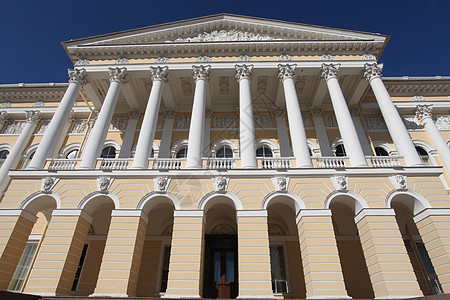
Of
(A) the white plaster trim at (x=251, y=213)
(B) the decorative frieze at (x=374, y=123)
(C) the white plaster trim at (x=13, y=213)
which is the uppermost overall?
(B) the decorative frieze at (x=374, y=123)

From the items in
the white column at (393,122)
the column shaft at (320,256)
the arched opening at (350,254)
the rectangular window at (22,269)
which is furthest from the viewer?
the rectangular window at (22,269)

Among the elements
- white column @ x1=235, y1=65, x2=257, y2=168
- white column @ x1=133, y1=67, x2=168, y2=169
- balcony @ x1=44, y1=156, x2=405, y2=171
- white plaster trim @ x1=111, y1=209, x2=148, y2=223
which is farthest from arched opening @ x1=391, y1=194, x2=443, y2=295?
white column @ x1=133, y1=67, x2=168, y2=169

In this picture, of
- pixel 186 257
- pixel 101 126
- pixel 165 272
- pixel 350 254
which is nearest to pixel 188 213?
pixel 186 257

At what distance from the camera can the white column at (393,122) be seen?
1196 centimetres

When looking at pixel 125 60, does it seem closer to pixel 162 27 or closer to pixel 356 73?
pixel 162 27

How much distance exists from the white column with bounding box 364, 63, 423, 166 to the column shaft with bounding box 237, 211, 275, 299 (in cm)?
722

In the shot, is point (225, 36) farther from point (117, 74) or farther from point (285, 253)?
point (285, 253)

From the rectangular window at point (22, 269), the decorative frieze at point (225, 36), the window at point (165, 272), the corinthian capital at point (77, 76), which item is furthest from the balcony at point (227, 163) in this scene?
the decorative frieze at point (225, 36)

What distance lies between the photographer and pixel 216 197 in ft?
37.2

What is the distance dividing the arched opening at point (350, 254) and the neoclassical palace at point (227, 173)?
0.06 meters

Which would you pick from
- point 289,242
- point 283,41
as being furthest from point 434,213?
point 283,41

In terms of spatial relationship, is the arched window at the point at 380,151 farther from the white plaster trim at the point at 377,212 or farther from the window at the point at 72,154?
the window at the point at 72,154

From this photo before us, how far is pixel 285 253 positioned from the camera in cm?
1341

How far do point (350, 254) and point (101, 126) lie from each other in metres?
13.7
